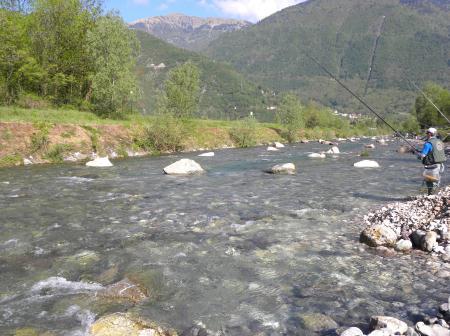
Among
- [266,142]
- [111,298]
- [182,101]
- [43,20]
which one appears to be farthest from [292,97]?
[111,298]

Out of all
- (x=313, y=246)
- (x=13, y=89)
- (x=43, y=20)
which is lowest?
(x=313, y=246)

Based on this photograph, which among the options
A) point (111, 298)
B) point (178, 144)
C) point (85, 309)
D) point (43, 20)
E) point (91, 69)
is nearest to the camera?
point (85, 309)

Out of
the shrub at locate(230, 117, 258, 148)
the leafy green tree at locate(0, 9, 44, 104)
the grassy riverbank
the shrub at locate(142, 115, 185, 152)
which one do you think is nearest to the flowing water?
the grassy riverbank

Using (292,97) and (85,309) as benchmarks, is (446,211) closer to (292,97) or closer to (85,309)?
→ (85,309)

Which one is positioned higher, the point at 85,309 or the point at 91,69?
the point at 91,69

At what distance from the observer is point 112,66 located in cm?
4822

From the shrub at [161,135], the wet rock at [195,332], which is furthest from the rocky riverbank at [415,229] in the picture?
the shrub at [161,135]

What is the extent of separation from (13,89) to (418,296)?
4990 centimetres

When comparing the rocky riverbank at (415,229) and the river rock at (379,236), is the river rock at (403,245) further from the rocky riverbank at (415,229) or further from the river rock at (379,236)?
the river rock at (379,236)

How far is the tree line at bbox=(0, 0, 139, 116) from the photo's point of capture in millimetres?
45344

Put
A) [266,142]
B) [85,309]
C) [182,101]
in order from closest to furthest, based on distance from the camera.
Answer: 1. [85,309]
2. [182,101]
3. [266,142]

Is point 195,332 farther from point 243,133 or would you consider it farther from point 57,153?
point 243,133

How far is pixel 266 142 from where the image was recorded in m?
66.4

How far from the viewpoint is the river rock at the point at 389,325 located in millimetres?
5305
